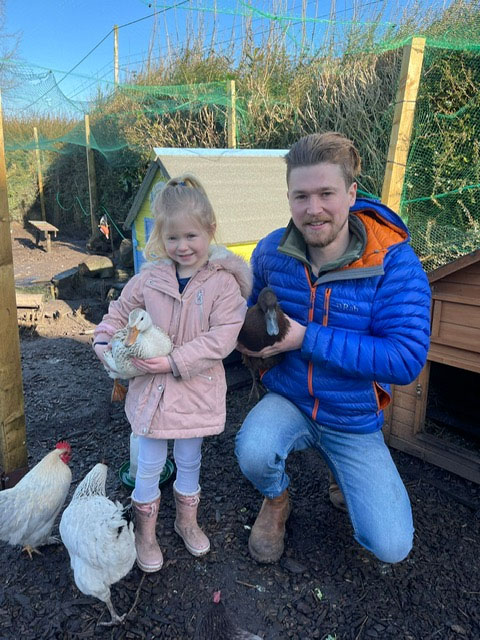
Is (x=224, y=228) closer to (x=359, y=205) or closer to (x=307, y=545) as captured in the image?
(x=359, y=205)

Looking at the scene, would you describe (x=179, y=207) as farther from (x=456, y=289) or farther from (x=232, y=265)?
(x=456, y=289)

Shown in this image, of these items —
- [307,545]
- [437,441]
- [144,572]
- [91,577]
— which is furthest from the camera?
[437,441]

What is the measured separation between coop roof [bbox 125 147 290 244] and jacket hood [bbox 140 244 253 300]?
7.53 feet

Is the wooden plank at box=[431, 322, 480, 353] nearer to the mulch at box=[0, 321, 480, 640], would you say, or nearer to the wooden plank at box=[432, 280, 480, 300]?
the wooden plank at box=[432, 280, 480, 300]

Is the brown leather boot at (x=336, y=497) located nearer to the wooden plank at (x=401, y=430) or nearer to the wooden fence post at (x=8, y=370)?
the wooden plank at (x=401, y=430)

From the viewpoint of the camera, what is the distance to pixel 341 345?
1.99 metres

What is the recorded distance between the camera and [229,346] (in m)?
2.09

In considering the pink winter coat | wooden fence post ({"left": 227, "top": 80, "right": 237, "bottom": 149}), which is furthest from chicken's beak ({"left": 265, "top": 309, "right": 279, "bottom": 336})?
wooden fence post ({"left": 227, "top": 80, "right": 237, "bottom": 149})

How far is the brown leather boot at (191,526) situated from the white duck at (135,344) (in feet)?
2.29

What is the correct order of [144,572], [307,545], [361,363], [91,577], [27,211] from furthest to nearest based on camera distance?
[27,211]
[307,545]
[144,572]
[361,363]
[91,577]

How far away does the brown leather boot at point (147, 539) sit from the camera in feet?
6.89

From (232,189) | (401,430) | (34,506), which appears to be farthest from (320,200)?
(232,189)

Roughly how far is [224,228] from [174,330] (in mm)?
2657

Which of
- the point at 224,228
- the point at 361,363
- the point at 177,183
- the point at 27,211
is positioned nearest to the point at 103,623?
the point at 361,363
